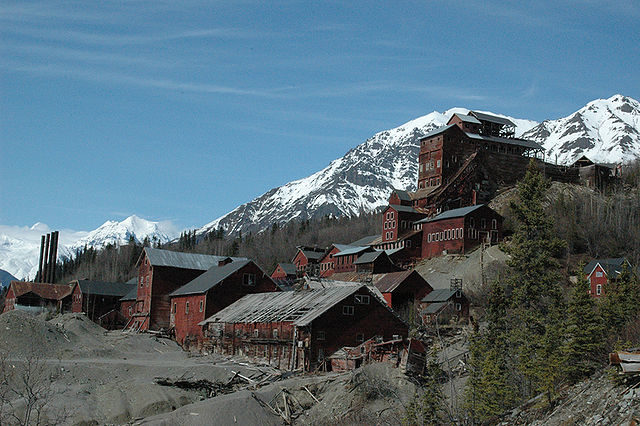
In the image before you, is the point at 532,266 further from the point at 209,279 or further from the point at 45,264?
the point at 45,264

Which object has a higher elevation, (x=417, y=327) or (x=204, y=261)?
(x=204, y=261)

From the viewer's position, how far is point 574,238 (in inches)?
3132

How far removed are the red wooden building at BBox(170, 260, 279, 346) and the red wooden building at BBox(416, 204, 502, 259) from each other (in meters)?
25.2

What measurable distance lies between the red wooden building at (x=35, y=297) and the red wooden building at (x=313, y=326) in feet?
175

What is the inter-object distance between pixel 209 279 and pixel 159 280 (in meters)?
9.32

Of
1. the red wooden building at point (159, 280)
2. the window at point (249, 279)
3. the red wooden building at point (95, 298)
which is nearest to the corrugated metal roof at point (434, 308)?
the window at point (249, 279)

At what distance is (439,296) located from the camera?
63531mm

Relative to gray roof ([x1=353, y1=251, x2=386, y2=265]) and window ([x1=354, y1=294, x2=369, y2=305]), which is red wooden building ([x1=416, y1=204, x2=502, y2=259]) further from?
window ([x1=354, y1=294, x2=369, y2=305])

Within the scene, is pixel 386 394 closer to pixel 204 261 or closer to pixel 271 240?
pixel 204 261

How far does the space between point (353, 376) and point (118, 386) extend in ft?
50.0

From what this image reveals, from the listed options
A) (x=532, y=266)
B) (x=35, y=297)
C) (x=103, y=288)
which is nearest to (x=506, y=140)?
(x=103, y=288)

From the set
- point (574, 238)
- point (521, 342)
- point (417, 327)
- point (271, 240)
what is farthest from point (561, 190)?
point (271, 240)

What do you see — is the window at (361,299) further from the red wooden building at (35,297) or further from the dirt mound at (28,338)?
the red wooden building at (35,297)

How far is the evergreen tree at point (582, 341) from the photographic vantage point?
24.0 m
